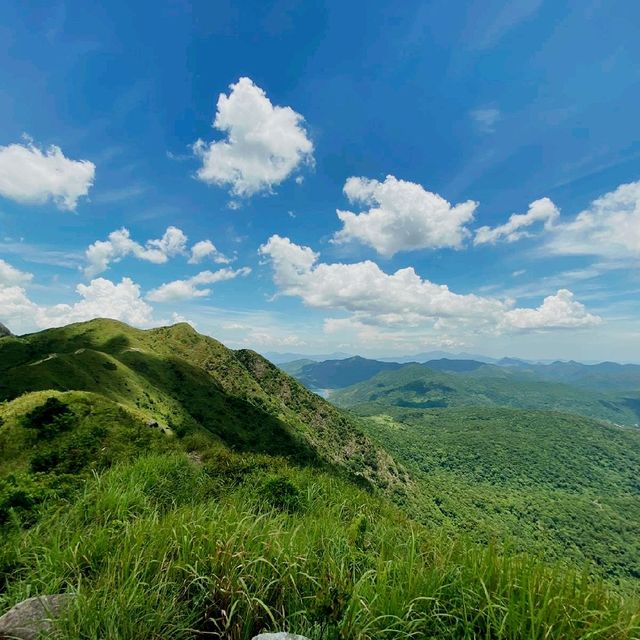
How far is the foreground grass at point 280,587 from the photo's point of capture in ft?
12.1

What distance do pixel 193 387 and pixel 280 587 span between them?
11513 centimetres

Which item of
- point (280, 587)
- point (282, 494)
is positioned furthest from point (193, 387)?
point (280, 587)

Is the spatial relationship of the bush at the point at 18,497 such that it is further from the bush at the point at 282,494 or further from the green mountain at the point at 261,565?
the bush at the point at 282,494

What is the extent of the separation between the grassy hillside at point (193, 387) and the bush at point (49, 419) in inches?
823

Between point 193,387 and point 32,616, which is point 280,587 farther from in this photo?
point 193,387

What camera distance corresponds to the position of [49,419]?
70.6 feet

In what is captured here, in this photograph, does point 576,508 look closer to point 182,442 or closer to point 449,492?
point 449,492

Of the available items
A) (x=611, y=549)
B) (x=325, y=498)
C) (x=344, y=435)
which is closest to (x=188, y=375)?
(x=344, y=435)

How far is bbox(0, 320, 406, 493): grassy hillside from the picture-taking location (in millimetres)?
67375

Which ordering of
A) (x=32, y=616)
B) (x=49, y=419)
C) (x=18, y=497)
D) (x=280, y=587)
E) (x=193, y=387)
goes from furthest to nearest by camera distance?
(x=193, y=387) → (x=49, y=419) → (x=18, y=497) → (x=280, y=587) → (x=32, y=616)

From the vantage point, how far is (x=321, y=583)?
4.56 metres

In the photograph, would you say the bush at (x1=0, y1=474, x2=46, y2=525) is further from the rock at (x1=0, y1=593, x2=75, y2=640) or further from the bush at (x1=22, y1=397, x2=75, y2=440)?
the bush at (x1=22, y1=397, x2=75, y2=440)

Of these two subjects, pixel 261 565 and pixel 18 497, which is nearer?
pixel 261 565

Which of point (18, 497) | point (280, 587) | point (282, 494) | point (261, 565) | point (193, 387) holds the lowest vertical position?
point (193, 387)
